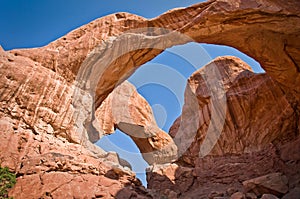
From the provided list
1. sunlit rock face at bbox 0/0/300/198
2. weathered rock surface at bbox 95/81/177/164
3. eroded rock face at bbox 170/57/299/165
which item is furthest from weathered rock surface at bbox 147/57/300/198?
weathered rock surface at bbox 95/81/177/164

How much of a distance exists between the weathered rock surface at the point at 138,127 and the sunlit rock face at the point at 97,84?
9380 millimetres

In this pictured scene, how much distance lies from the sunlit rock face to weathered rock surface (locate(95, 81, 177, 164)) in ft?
30.8

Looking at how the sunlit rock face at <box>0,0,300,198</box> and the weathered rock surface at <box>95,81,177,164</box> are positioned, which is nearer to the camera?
the sunlit rock face at <box>0,0,300,198</box>

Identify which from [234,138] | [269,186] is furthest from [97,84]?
[234,138]

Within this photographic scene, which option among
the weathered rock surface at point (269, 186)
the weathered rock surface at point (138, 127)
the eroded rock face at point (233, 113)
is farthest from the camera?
the weathered rock surface at point (138, 127)

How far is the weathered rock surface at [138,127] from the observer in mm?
27359

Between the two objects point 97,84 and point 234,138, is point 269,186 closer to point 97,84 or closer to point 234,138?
point 97,84

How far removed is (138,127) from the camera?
28.8 metres

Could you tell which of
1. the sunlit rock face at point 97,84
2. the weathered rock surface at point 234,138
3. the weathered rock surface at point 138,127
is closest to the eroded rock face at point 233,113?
the weathered rock surface at point 234,138

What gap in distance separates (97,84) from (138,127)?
47.7ft

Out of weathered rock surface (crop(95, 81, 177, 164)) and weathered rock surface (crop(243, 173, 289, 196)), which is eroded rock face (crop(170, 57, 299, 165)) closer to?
weathered rock surface (crop(95, 81, 177, 164))

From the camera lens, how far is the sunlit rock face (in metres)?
10.9

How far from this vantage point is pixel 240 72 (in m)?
25.2

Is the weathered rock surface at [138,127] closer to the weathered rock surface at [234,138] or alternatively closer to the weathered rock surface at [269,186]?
the weathered rock surface at [234,138]
